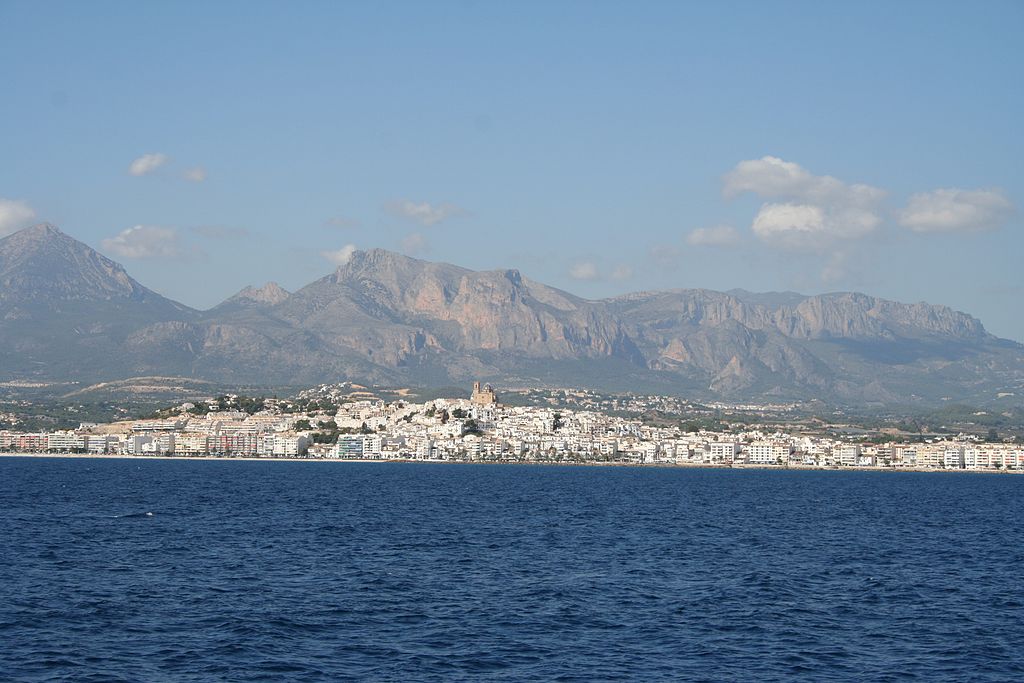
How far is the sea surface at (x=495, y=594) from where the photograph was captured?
3916 centimetres

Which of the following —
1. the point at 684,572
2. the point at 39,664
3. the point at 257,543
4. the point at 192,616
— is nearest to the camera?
the point at 39,664

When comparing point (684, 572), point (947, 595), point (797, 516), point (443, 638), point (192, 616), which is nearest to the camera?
point (443, 638)

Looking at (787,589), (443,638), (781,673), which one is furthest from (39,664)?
(787,589)

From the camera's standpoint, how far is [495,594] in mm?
52312

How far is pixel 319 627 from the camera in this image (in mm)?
43969

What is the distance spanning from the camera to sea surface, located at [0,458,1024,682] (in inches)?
1542

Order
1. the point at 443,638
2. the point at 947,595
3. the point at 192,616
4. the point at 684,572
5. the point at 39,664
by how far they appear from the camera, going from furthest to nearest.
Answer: the point at 684,572, the point at 947,595, the point at 192,616, the point at 443,638, the point at 39,664

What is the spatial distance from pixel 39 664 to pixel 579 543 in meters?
39.9

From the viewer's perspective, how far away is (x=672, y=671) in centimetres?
3841

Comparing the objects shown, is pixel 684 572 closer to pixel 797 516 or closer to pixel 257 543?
pixel 257 543

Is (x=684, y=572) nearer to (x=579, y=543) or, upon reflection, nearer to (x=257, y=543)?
(x=579, y=543)

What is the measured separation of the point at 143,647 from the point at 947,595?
32369 millimetres

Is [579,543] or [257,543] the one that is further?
[579,543]

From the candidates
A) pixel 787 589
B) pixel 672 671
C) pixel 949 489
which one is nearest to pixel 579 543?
pixel 787 589
